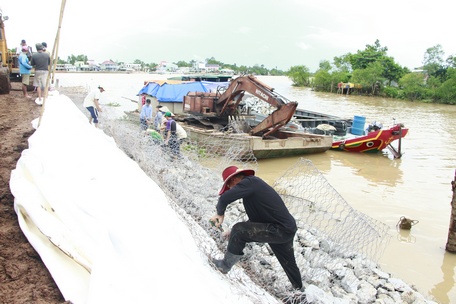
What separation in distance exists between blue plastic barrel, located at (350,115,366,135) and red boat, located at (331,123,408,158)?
1.38 m

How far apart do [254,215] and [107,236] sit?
133cm

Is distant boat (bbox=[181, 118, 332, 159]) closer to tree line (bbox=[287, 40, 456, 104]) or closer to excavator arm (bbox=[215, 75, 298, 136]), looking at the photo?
excavator arm (bbox=[215, 75, 298, 136])

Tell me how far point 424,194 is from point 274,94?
480 cm

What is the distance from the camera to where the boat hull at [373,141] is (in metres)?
12.3

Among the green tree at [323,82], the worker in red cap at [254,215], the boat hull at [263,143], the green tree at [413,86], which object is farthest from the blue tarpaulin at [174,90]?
the green tree at [323,82]

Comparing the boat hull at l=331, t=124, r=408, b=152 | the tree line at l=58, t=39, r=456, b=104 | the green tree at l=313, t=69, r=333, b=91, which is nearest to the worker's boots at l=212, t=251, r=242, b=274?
the boat hull at l=331, t=124, r=408, b=152

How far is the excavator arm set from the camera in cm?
1039

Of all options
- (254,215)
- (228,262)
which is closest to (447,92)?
(254,215)

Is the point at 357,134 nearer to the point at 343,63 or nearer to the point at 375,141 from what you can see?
the point at 375,141

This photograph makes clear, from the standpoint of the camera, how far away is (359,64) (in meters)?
55.6

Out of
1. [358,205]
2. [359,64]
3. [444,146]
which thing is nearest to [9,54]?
[358,205]

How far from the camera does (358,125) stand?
14.8 meters

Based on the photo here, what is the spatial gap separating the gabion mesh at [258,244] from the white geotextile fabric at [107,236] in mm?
486

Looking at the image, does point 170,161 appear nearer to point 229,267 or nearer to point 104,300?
point 229,267
